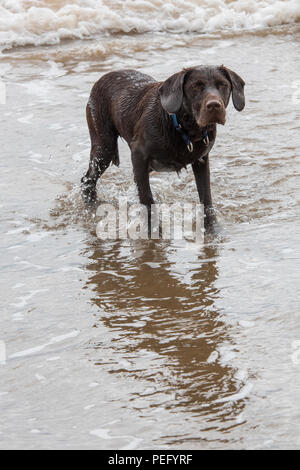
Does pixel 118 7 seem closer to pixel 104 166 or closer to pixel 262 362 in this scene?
pixel 104 166

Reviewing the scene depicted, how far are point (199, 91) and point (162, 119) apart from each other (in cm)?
45

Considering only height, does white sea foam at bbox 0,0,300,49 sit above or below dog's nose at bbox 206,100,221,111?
above

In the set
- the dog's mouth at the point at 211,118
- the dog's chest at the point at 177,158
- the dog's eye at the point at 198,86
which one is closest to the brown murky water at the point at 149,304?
the dog's chest at the point at 177,158

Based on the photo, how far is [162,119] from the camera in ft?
19.2

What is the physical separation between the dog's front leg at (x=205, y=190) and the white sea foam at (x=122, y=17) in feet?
24.7

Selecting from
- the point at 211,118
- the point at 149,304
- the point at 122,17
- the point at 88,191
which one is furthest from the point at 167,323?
the point at 122,17

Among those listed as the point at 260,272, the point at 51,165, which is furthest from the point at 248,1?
the point at 260,272

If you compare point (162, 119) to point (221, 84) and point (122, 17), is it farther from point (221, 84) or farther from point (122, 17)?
point (122, 17)

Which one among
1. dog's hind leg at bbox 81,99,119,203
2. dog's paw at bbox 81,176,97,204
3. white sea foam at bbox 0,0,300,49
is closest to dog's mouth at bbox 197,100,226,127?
dog's hind leg at bbox 81,99,119,203

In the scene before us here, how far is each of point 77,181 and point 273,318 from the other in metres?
3.55

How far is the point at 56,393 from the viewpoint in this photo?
3.76m

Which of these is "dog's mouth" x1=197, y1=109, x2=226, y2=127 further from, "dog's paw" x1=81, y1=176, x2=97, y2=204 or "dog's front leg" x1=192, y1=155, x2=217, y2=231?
"dog's paw" x1=81, y1=176, x2=97, y2=204

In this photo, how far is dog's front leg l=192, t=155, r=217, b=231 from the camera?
20.2ft

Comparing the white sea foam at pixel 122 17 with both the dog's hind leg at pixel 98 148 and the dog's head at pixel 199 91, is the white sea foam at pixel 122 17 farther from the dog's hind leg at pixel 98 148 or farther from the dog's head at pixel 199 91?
the dog's head at pixel 199 91
